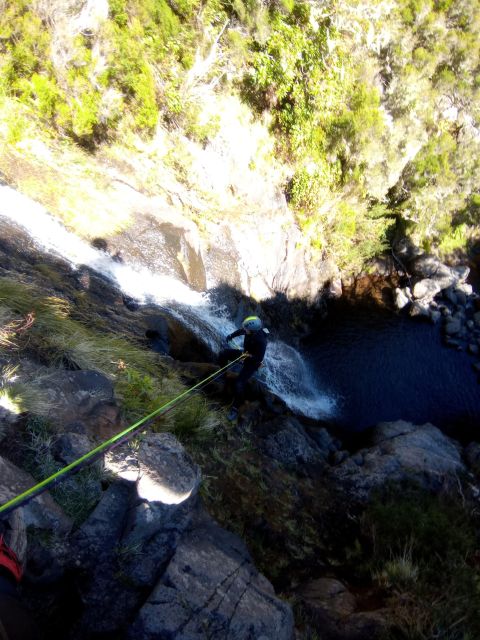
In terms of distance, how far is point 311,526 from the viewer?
523cm

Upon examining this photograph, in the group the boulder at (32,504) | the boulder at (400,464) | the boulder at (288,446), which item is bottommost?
the boulder at (288,446)

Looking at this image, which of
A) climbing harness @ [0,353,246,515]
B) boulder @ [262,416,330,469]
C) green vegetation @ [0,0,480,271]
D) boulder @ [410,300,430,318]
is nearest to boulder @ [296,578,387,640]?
boulder @ [262,416,330,469]

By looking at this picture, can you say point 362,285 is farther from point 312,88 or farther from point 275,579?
point 275,579

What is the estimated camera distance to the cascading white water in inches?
273

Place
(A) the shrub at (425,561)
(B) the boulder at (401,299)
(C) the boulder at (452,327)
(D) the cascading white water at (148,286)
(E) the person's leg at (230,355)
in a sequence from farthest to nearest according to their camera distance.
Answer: (B) the boulder at (401,299) → (C) the boulder at (452,327) → (E) the person's leg at (230,355) → (D) the cascading white water at (148,286) → (A) the shrub at (425,561)

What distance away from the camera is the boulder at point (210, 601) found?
2.54 meters

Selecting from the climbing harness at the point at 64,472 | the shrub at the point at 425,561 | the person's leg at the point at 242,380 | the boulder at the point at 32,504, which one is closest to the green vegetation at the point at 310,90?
the person's leg at the point at 242,380

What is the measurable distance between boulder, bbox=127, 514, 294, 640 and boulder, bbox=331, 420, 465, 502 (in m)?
3.48

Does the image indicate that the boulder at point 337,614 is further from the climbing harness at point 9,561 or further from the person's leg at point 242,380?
the person's leg at point 242,380

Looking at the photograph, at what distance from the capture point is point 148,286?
25.8 ft

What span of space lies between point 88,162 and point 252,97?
4.69 m

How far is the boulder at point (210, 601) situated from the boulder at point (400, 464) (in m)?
3.48

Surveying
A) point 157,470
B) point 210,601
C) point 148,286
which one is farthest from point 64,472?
point 148,286

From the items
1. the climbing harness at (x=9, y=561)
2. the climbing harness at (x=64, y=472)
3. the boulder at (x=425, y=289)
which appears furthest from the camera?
the boulder at (x=425, y=289)
